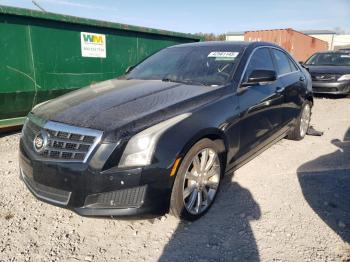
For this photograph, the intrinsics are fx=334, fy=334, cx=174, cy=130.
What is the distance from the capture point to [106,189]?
8.08 ft

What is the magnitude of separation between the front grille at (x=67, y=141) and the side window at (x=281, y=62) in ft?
9.92

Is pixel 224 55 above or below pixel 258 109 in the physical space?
above

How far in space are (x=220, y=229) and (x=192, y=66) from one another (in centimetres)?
186

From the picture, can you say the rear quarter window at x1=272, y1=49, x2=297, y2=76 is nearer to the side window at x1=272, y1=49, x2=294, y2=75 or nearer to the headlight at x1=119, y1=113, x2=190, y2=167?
the side window at x1=272, y1=49, x2=294, y2=75

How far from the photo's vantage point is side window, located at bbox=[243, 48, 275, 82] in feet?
12.1

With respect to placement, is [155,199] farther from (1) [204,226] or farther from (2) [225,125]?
(2) [225,125]

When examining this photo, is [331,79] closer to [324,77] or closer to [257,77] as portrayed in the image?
[324,77]

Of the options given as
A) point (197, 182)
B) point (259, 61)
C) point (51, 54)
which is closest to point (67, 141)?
point (197, 182)

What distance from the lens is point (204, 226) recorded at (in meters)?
2.98

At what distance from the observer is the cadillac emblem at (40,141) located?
2652 millimetres

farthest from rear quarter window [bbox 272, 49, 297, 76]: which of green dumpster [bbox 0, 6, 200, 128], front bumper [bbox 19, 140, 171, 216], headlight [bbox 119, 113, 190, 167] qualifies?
green dumpster [bbox 0, 6, 200, 128]

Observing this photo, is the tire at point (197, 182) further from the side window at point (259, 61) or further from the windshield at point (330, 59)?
the windshield at point (330, 59)

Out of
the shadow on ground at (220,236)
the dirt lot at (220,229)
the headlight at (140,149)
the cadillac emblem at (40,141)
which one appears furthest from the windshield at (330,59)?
the cadillac emblem at (40,141)

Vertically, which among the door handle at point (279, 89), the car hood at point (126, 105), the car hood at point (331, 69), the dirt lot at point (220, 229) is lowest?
the dirt lot at point (220, 229)
